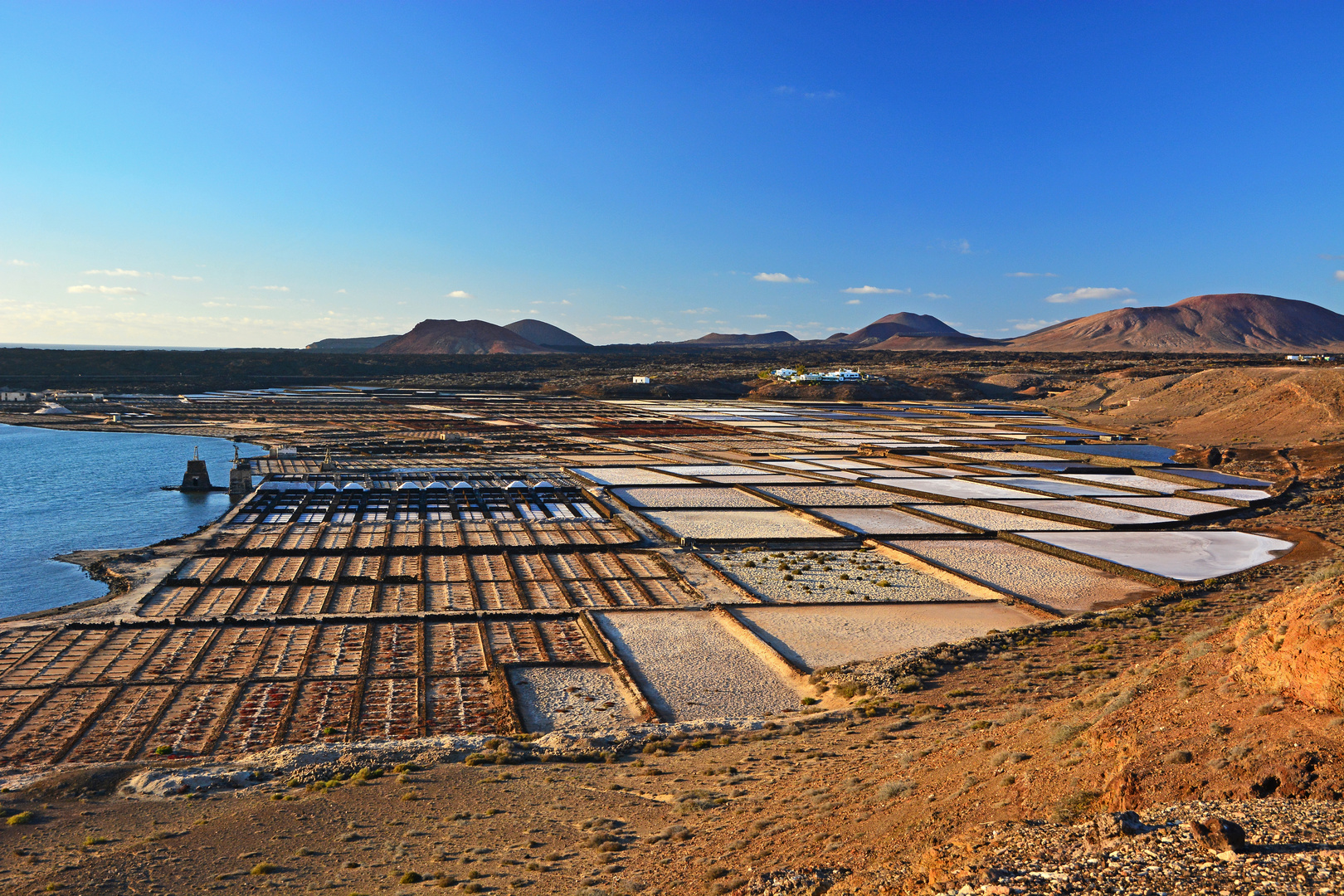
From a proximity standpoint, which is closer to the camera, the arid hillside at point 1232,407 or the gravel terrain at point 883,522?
the gravel terrain at point 883,522

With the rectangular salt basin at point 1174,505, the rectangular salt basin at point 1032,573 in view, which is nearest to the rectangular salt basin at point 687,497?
the rectangular salt basin at point 1032,573

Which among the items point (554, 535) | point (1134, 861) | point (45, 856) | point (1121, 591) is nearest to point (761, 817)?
point (1134, 861)

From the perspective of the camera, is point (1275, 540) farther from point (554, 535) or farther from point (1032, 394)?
point (1032, 394)

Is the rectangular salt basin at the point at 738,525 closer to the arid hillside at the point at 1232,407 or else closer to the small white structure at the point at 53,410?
the arid hillside at the point at 1232,407

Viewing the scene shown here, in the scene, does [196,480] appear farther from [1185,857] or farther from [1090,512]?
[1185,857]

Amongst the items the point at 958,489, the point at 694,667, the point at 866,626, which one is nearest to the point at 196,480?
the point at 694,667

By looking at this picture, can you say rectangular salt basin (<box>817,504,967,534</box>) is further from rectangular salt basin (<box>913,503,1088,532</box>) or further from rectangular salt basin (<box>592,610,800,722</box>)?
rectangular salt basin (<box>592,610,800,722</box>)

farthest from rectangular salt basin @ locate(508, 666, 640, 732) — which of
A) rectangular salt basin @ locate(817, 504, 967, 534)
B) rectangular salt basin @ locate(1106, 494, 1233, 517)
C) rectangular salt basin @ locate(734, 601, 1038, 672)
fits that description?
rectangular salt basin @ locate(1106, 494, 1233, 517)

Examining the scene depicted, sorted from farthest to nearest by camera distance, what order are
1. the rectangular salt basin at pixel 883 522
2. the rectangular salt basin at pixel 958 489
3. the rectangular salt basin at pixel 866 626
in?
1. the rectangular salt basin at pixel 958 489
2. the rectangular salt basin at pixel 883 522
3. the rectangular salt basin at pixel 866 626
